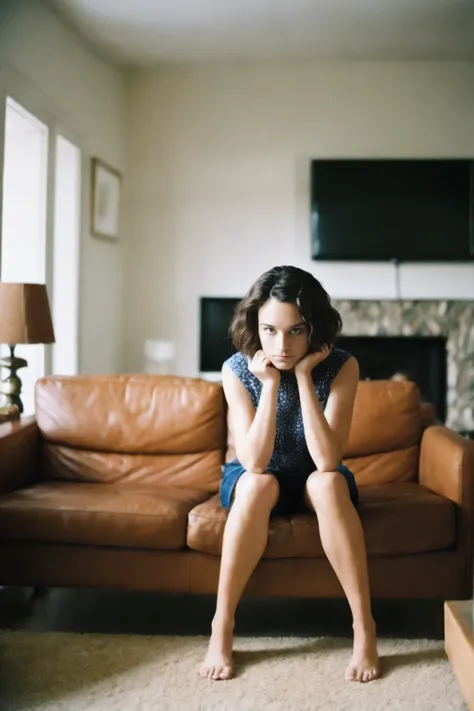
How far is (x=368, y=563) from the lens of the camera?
2033mm

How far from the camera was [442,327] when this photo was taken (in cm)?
493

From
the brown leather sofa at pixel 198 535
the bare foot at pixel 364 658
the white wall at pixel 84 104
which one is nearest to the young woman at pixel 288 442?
the bare foot at pixel 364 658

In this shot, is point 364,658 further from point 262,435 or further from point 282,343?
point 282,343

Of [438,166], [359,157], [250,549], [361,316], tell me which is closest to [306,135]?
[359,157]

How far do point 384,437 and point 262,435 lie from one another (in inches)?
28.1

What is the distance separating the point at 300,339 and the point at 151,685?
93 cm

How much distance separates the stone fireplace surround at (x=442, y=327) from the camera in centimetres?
493

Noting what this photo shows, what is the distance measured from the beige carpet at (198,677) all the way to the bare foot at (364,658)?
0.02m

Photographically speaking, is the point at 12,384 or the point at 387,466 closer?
the point at 387,466

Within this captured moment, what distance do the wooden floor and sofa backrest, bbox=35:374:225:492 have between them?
385 millimetres

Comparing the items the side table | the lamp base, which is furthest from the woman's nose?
the lamp base

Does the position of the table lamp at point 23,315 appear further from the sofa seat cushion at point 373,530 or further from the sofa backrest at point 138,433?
the sofa seat cushion at point 373,530

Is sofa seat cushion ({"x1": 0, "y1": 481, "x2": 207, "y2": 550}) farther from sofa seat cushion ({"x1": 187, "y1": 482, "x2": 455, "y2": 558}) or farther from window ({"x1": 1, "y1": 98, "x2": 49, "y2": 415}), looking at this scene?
window ({"x1": 1, "y1": 98, "x2": 49, "y2": 415})

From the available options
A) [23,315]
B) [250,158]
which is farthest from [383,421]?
[250,158]
